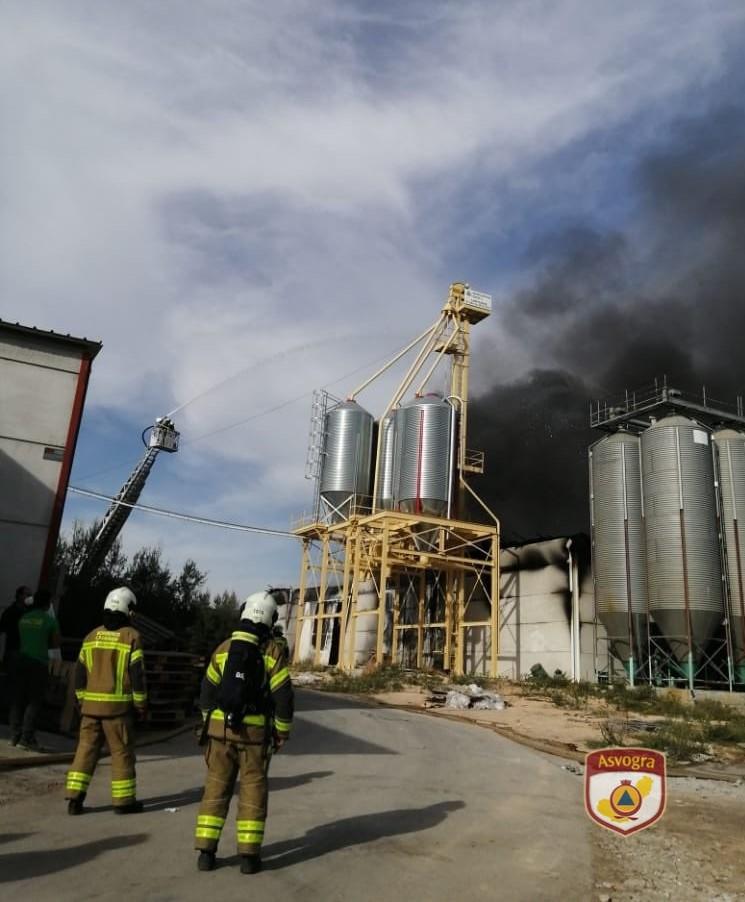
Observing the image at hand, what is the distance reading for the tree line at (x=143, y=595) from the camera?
67.1 feet

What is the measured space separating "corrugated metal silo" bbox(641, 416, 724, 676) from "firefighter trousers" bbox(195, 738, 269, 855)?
67.6 ft

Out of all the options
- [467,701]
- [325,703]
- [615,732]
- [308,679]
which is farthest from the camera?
[308,679]

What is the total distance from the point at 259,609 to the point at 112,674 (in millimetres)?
1924

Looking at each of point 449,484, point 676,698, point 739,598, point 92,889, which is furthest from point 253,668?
point 449,484

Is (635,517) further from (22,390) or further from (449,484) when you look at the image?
(22,390)

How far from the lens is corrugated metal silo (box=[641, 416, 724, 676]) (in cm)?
2264

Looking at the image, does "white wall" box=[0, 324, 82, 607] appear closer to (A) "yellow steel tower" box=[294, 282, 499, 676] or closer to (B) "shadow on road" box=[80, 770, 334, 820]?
(B) "shadow on road" box=[80, 770, 334, 820]

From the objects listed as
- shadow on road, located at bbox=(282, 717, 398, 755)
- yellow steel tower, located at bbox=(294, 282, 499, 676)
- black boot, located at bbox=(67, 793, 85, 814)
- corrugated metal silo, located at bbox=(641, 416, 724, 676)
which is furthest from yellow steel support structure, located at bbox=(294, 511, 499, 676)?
black boot, located at bbox=(67, 793, 85, 814)

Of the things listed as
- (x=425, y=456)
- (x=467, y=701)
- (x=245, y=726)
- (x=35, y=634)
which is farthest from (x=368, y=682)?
(x=245, y=726)

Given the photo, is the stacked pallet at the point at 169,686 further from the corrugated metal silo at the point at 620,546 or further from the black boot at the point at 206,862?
the corrugated metal silo at the point at 620,546

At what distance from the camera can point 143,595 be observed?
87.5ft

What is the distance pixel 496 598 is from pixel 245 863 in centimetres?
2388

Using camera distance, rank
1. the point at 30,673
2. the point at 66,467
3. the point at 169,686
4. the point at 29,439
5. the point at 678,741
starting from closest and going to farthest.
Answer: the point at 30,673 → the point at 169,686 → the point at 678,741 → the point at 29,439 → the point at 66,467

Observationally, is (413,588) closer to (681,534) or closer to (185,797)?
(681,534)
